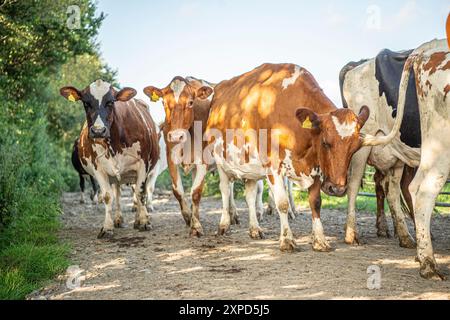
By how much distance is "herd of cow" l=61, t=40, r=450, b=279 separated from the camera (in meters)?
5.01

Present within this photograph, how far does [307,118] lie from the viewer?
5.97 meters

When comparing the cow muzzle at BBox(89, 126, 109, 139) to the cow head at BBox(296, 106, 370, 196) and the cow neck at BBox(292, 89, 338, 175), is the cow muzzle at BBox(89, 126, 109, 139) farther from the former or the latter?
the cow head at BBox(296, 106, 370, 196)

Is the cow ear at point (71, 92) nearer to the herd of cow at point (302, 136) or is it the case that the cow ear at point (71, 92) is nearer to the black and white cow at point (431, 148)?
the herd of cow at point (302, 136)

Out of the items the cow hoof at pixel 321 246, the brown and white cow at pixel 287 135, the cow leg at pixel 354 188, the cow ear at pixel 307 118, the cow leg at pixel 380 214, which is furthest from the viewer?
the cow leg at pixel 380 214

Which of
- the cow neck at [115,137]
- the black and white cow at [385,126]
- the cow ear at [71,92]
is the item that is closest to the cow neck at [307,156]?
the black and white cow at [385,126]

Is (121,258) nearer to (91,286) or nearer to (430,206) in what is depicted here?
(91,286)

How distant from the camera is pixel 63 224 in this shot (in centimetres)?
962

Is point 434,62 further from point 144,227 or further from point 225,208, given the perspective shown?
point 144,227

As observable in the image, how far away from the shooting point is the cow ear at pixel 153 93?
807 centimetres

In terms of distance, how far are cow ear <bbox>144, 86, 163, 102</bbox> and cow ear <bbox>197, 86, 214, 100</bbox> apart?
645mm

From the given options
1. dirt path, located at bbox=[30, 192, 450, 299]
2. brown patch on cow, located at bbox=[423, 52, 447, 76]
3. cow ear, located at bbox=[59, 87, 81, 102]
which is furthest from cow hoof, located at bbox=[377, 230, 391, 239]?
cow ear, located at bbox=[59, 87, 81, 102]

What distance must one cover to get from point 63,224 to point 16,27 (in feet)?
13.2

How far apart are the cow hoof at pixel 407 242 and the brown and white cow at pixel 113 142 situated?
14.2ft
